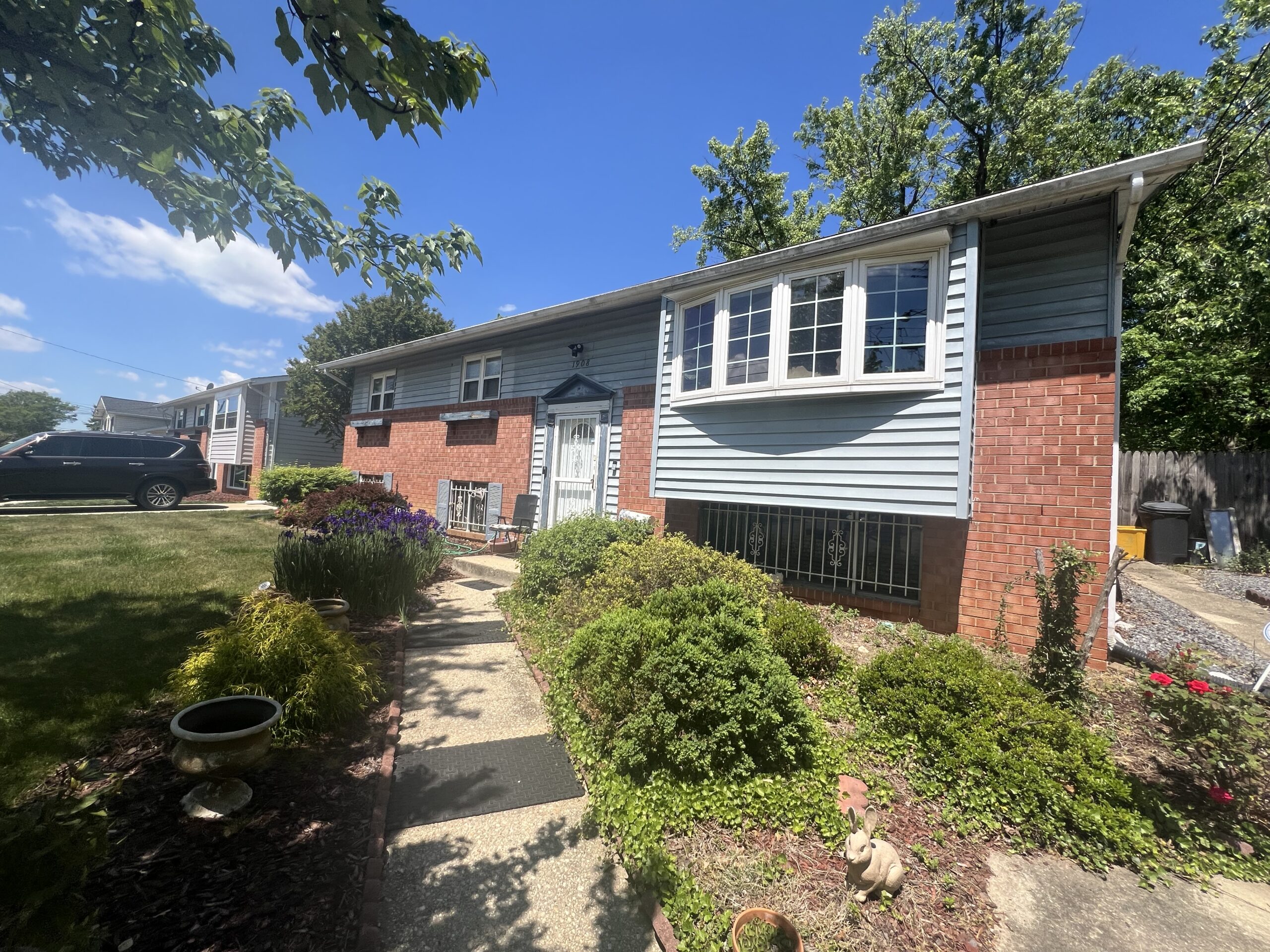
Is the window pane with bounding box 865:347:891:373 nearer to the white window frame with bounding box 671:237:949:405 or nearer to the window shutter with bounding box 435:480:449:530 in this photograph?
the white window frame with bounding box 671:237:949:405

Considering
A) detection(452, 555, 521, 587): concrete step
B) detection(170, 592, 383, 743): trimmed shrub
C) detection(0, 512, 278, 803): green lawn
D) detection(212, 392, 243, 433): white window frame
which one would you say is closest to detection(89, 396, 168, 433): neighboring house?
detection(212, 392, 243, 433): white window frame

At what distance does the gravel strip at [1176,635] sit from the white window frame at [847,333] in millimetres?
3297

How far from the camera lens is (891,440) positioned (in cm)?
550

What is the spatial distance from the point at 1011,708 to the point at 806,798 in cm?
151

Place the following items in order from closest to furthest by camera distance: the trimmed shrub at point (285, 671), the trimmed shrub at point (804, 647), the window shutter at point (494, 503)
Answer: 1. the trimmed shrub at point (285, 671)
2. the trimmed shrub at point (804, 647)
3. the window shutter at point (494, 503)

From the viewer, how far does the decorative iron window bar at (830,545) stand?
20.1 feet

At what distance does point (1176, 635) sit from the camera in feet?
17.9

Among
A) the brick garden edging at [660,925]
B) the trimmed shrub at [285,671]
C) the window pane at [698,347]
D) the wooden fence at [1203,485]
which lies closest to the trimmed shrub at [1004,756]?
the brick garden edging at [660,925]

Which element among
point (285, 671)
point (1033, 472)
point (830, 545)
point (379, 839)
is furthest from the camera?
point (830, 545)

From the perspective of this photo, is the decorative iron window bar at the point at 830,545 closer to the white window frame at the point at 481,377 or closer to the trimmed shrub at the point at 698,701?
the trimmed shrub at the point at 698,701

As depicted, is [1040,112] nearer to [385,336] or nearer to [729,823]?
[729,823]

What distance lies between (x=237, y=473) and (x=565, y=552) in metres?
23.9

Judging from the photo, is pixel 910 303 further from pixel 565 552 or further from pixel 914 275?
pixel 565 552

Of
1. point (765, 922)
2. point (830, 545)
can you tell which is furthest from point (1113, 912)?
point (830, 545)
